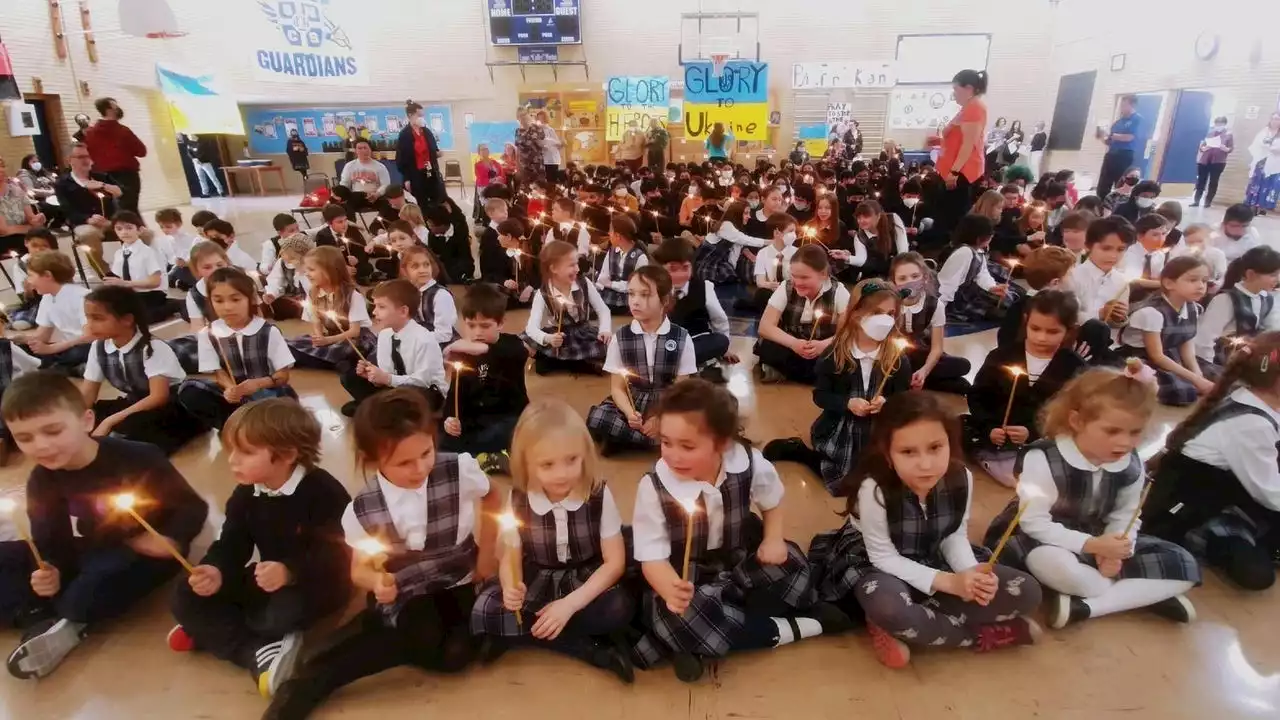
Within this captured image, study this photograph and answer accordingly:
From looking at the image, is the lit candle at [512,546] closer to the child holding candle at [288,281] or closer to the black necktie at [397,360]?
the black necktie at [397,360]

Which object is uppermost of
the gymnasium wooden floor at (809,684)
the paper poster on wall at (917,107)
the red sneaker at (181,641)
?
the paper poster on wall at (917,107)

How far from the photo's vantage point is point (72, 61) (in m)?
8.98

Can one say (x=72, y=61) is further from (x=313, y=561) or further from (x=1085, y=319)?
(x=1085, y=319)

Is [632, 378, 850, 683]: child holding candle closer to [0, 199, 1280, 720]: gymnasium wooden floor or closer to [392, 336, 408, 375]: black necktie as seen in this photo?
[0, 199, 1280, 720]: gymnasium wooden floor

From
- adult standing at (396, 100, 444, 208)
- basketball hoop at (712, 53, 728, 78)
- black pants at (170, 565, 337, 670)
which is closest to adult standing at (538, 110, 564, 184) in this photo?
adult standing at (396, 100, 444, 208)

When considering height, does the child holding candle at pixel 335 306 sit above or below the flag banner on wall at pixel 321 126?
below

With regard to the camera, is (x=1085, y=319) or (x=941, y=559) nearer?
(x=941, y=559)

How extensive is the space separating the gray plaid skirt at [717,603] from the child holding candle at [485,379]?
1.20 m

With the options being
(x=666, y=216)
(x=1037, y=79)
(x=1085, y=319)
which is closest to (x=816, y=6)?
(x=1037, y=79)

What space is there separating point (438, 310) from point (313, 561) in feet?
6.36

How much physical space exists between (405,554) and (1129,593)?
6.63 feet

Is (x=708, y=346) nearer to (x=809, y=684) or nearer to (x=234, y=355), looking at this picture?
(x=809, y=684)

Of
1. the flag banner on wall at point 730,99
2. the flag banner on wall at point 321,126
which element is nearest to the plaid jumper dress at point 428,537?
the flag banner on wall at point 730,99

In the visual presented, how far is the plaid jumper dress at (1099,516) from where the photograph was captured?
1.83 meters
